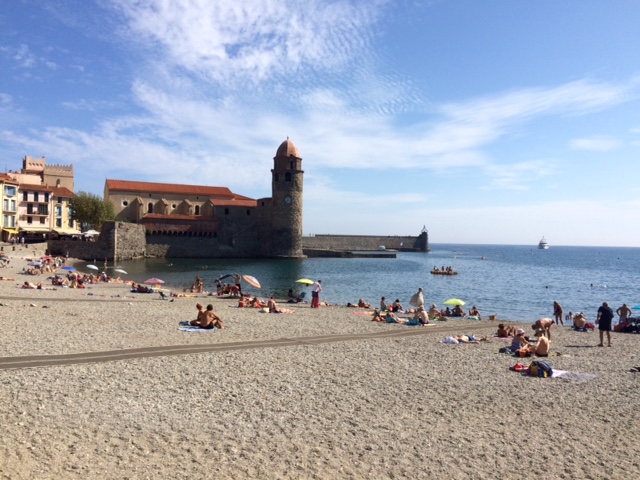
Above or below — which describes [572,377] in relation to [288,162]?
below

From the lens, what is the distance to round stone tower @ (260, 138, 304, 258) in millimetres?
69812

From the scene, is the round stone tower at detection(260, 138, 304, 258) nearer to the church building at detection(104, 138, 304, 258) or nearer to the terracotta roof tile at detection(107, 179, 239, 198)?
the church building at detection(104, 138, 304, 258)

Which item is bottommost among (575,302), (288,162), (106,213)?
(575,302)

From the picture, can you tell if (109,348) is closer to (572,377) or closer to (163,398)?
(163,398)

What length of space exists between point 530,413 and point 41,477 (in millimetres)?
7222

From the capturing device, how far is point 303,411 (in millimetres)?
8414

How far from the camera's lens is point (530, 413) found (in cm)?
877

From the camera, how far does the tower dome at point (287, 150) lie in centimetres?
6988

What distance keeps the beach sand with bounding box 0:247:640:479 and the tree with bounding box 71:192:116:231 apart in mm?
52057

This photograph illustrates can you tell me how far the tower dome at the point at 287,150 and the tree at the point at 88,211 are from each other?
2314 centimetres

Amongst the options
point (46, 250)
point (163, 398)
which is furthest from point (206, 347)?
point (46, 250)

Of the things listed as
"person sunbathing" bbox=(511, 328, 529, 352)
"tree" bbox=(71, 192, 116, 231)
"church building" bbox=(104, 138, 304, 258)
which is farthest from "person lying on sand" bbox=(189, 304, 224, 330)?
"church building" bbox=(104, 138, 304, 258)

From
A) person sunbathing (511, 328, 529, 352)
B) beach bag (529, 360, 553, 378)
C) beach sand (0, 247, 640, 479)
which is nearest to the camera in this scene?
beach sand (0, 247, 640, 479)

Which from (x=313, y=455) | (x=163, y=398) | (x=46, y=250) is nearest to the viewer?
(x=313, y=455)
